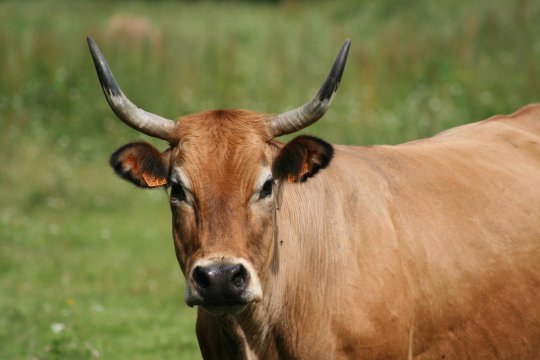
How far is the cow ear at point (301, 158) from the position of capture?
5090 millimetres

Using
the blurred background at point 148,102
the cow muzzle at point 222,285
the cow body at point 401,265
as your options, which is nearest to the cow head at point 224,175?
the cow muzzle at point 222,285

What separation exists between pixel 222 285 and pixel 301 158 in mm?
952

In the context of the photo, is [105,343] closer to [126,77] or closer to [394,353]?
[394,353]

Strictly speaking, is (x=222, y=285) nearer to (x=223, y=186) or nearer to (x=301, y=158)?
(x=223, y=186)

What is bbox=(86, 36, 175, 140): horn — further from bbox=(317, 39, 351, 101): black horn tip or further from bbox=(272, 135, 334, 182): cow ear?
bbox=(317, 39, 351, 101): black horn tip

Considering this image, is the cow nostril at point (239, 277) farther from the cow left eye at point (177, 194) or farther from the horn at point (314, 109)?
the horn at point (314, 109)

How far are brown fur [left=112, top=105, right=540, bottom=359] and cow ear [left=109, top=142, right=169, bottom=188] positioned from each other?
17 cm

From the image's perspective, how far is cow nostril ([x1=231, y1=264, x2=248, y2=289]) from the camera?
4543 millimetres

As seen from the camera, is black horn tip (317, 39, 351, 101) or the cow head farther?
black horn tip (317, 39, 351, 101)

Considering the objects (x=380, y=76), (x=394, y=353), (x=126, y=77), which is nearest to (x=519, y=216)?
(x=394, y=353)

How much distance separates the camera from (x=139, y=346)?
7887 mm

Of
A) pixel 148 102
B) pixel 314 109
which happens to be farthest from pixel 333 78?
pixel 148 102

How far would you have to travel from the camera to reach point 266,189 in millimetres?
4977

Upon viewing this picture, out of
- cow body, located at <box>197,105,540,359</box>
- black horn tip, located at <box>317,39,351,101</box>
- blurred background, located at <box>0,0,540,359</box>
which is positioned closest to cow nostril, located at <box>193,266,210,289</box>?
cow body, located at <box>197,105,540,359</box>
